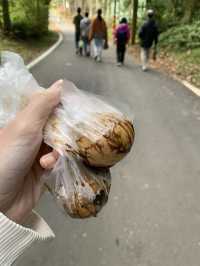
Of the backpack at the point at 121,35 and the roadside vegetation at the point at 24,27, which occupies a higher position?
the backpack at the point at 121,35

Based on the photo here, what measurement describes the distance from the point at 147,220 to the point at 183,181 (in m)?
1.08

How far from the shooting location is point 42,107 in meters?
1.64

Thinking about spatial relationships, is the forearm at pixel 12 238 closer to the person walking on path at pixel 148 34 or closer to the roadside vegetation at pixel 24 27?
the person walking on path at pixel 148 34

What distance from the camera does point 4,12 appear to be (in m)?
17.7

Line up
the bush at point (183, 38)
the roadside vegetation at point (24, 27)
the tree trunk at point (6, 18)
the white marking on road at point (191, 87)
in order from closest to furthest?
the white marking on road at point (191, 87)
the bush at point (183, 38)
the roadside vegetation at point (24, 27)
the tree trunk at point (6, 18)

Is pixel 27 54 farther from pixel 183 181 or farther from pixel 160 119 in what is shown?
pixel 183 181

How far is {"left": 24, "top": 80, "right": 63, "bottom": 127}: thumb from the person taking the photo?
1.64 metres

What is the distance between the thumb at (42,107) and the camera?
1.64m

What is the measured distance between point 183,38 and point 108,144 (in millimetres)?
16443

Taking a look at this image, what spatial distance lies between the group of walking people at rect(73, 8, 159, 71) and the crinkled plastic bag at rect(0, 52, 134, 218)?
1216 cm

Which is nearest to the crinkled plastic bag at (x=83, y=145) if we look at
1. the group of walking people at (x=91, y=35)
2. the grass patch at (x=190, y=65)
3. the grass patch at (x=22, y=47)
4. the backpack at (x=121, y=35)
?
the grass patch at (x=190, y=65)

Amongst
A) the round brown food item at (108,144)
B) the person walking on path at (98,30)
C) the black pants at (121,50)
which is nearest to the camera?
the round brown food item at (108,144)

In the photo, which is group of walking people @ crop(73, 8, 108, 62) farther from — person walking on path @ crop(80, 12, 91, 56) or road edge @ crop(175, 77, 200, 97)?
road edge @ crop(175, 77, 200, 97)

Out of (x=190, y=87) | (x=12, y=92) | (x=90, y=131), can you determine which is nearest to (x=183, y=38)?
(x=190, y=87)
